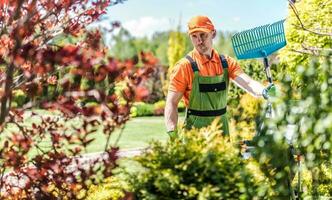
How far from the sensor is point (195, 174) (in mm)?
2652

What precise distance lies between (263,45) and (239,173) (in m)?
3.19

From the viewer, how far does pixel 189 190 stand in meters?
2.59

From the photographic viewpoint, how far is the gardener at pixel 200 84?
4.16 m

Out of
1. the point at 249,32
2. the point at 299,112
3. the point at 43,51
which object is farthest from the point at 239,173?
the point at 249,32

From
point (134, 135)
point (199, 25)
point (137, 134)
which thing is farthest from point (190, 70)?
point (137, 134)

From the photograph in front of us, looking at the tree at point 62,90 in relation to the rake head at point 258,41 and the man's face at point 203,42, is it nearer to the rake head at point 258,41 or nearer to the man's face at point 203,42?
the man's face at point 203,42

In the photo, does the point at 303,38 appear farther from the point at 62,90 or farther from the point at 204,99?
the point at 62,90

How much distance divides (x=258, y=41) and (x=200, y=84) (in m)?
1.68

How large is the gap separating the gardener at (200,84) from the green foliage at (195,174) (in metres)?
1.34

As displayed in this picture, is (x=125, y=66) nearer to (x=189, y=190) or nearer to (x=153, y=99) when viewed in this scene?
(x=189, y=190)

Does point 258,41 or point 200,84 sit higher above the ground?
point 258,41

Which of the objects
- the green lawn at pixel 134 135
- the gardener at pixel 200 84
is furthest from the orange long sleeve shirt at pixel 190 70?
the green lawn at pixel 134 135

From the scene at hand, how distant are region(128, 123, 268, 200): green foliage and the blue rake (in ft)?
9.47

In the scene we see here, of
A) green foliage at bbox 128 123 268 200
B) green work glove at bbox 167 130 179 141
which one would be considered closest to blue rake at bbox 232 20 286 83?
green work glove at bbox 167 130 179 141
